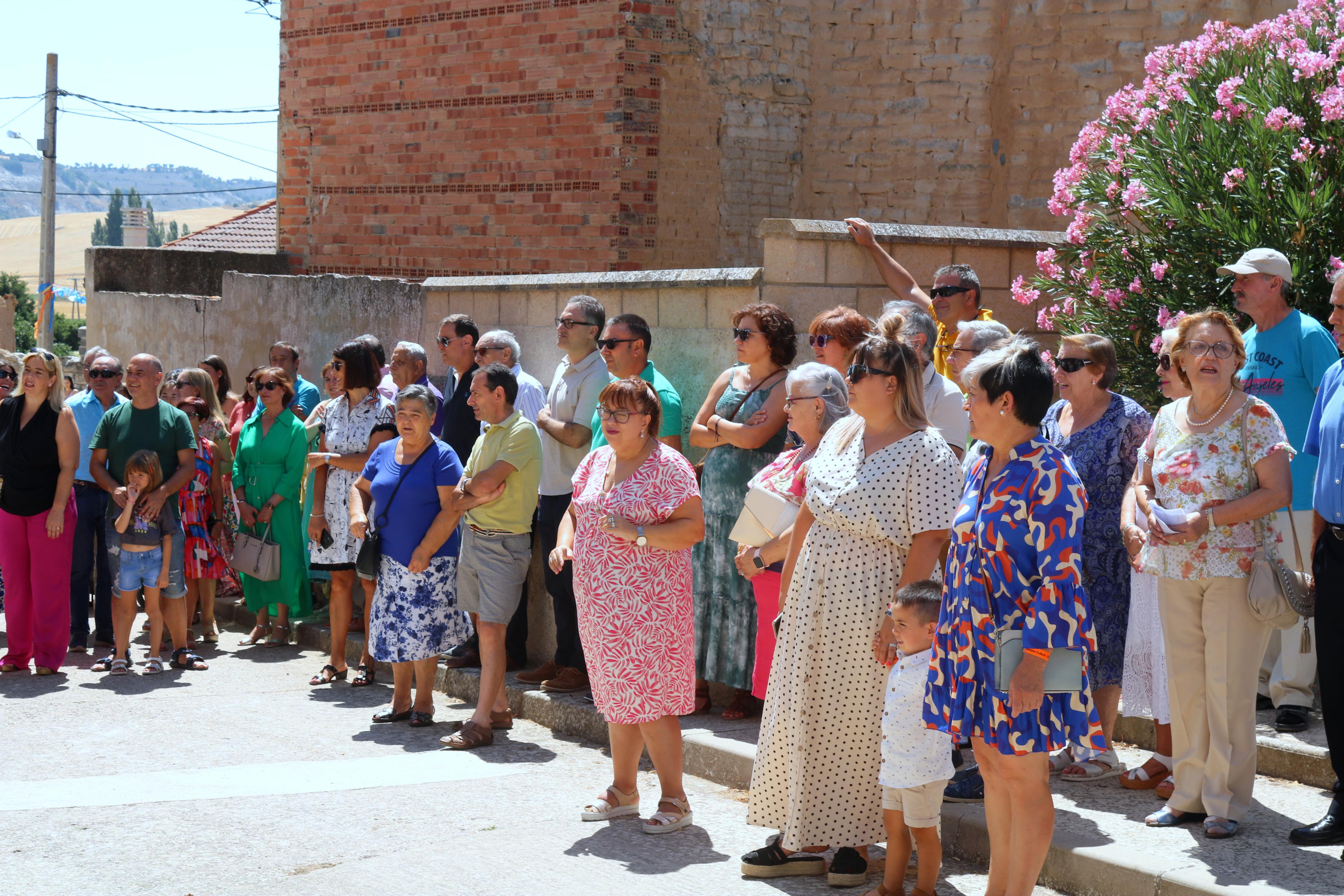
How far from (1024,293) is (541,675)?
11.1 feet

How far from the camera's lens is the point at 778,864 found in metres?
4.77

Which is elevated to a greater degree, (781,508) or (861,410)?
(861,410)

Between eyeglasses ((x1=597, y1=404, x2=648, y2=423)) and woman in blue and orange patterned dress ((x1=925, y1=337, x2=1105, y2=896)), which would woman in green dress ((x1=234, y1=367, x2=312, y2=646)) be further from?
woman in blue and orange patterned dress ((x1=925, y1=337, x2=1105, y2=896))

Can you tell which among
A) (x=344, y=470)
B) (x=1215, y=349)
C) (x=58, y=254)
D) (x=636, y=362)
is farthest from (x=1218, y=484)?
(x=58, y=254)

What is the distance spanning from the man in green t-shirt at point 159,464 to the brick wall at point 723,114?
470cm

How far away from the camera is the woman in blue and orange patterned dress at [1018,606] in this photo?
394 cm

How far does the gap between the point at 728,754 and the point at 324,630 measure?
159 inches

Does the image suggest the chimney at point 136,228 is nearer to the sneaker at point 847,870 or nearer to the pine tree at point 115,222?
the sneaker at point 847,870

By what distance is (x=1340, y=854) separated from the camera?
14.6 feet

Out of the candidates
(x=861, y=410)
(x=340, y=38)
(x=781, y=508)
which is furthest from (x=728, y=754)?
(x=340, y=38)

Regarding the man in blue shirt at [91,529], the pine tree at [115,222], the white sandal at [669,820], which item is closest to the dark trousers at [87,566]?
the man in blue shirt at [91,529]

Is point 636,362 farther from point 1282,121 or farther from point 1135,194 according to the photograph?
point 1282,121

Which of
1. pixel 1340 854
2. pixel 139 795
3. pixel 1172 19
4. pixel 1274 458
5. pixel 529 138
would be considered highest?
pixel 1172 19

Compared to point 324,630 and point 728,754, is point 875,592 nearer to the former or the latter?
point 728,754
